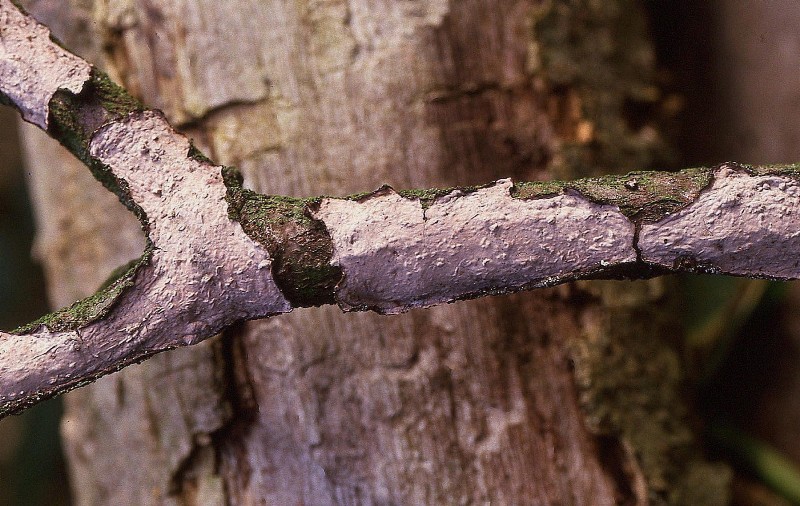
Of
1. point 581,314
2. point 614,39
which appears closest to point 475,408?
point 581,314

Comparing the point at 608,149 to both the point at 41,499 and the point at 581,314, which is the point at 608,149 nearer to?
the point at 581,314

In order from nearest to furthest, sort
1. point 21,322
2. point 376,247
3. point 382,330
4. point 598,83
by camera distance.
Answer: point 376,247, point 382,330, point 598,83, point 21,322

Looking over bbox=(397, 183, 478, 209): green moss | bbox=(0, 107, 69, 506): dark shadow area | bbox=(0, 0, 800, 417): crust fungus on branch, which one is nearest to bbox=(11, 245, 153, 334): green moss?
bbox=(0, 0, 800, 417): crust fungus on branch

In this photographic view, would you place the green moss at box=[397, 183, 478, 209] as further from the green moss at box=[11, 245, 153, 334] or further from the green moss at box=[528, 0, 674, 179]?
the green moss at box=[528, 0, 674, 179]

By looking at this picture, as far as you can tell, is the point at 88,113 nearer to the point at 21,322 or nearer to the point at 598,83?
the point at 598,83

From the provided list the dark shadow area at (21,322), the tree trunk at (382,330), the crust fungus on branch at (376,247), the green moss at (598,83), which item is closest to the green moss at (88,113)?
the crust fungus on branch at (376,247)

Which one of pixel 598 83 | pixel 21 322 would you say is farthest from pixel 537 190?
pixel 21 322
